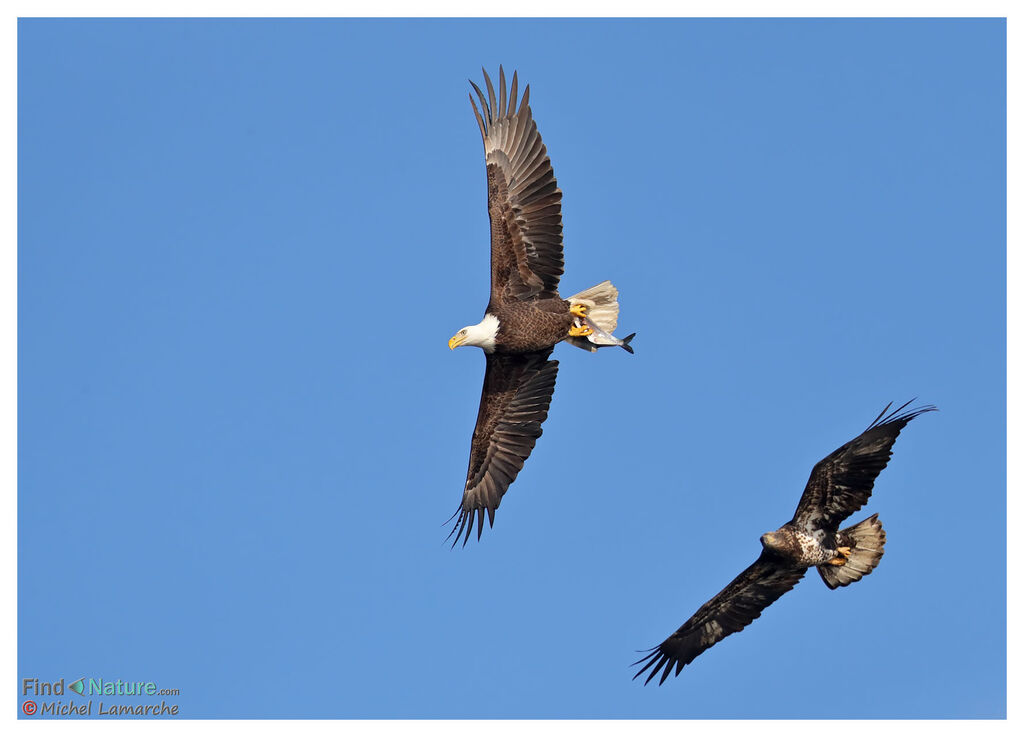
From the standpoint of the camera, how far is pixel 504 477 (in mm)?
16062

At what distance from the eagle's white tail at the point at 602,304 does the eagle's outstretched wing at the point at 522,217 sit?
1.49 feet

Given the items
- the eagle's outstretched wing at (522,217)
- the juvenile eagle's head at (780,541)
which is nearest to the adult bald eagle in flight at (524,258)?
the eagle's outstretched wing at (522,217)

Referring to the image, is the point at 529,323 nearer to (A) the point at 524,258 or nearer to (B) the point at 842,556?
(A) the point at 524,258

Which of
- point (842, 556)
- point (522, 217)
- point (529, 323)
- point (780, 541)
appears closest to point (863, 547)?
point (842, 556)

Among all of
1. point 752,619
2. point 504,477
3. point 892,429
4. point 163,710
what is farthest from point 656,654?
point 163,710

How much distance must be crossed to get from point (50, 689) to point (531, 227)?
6416mm

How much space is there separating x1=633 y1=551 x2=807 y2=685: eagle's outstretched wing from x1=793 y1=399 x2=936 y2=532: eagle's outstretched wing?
54cm

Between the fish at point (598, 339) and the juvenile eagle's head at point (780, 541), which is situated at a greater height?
the fish at point (598, 339)

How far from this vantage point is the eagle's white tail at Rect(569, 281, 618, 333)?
15.5 meters

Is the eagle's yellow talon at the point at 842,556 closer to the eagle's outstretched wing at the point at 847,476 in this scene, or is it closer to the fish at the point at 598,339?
the eagle's outstretched wing at the point at 847,476

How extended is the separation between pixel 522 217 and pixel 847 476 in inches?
147

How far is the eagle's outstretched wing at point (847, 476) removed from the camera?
13812 millimetres

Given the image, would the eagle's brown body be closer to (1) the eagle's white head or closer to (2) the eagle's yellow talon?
(1) the eagle's white head
